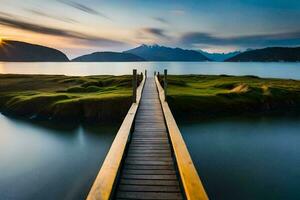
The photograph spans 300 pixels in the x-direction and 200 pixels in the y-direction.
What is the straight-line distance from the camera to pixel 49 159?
67.9 feet

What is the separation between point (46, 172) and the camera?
1803cm

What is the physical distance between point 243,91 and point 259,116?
326 inches

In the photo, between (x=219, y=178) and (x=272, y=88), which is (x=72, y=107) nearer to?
(x=219, y=178)

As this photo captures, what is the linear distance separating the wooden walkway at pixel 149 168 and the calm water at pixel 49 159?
5859 millimetres

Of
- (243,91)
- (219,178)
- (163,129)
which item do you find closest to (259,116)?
(243,91)

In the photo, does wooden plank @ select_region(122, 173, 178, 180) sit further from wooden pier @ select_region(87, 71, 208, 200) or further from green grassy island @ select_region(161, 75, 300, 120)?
green grassy island @ select_region(161, 75, 300, 120)

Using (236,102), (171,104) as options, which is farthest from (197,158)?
(236,102)

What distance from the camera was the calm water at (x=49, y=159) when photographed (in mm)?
15250

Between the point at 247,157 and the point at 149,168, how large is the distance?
13.5m

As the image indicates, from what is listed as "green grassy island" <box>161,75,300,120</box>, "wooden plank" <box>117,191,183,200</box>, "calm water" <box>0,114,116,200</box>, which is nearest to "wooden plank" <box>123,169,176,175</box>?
"wooden plank" <box>117,191,183,200</box>

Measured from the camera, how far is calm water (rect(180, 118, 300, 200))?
1459 centimetres

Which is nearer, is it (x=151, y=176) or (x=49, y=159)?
(x=151, y=176)

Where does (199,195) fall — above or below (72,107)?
above

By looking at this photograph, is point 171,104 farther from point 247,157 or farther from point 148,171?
point 148,171
